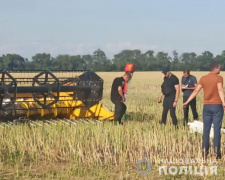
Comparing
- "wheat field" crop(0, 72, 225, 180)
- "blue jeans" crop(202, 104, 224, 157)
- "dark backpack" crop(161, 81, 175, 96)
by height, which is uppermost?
"dark backpack" crop(161, 81, 175, 96)

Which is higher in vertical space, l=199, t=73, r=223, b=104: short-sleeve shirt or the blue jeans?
l=199, t=73, r=223, b=104: short-sleeve shirt

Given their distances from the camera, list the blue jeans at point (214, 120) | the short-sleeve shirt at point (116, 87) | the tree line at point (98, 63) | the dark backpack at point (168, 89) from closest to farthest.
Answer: the blue jeans at point (214, 120)
the short-sleeve shirt at point (116, 87)
the dark backpack at point (168, 89)
the tree line at point (98, 63)

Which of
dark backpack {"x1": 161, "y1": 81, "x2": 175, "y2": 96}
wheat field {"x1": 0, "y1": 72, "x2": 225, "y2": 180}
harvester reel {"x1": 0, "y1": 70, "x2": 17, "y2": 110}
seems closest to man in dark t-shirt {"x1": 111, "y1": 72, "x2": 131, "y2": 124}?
dark backpack {"x1": 161, "y1": 81, "x2": 175, "y2": 96}

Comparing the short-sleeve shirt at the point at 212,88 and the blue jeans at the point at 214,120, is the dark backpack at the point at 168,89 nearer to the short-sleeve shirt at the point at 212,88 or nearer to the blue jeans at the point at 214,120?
the short-sleeve shirt at the point at 212,88

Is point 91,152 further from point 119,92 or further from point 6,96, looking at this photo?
point 6,96

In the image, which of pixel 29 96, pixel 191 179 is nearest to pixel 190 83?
pixel 29 96

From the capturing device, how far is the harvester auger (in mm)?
10172

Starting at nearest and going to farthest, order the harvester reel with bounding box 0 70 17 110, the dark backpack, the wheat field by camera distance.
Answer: the wheat field < the harvester reel with bounding box 0 70 17 110 < the dark backpack

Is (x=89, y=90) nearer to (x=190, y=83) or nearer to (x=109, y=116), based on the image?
(x=109, y=116)

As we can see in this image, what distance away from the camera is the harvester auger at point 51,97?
10.2 meters

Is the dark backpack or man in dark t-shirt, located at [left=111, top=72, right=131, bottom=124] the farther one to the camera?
the dark backpack

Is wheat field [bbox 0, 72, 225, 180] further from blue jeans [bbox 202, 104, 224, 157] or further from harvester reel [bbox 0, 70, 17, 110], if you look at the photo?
harvester reel [bbox 0, 70, 17, 110]

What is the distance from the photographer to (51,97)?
34.7 ft

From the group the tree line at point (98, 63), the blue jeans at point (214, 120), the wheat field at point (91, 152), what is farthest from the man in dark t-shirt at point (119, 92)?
the tree line at point (98, 63)
